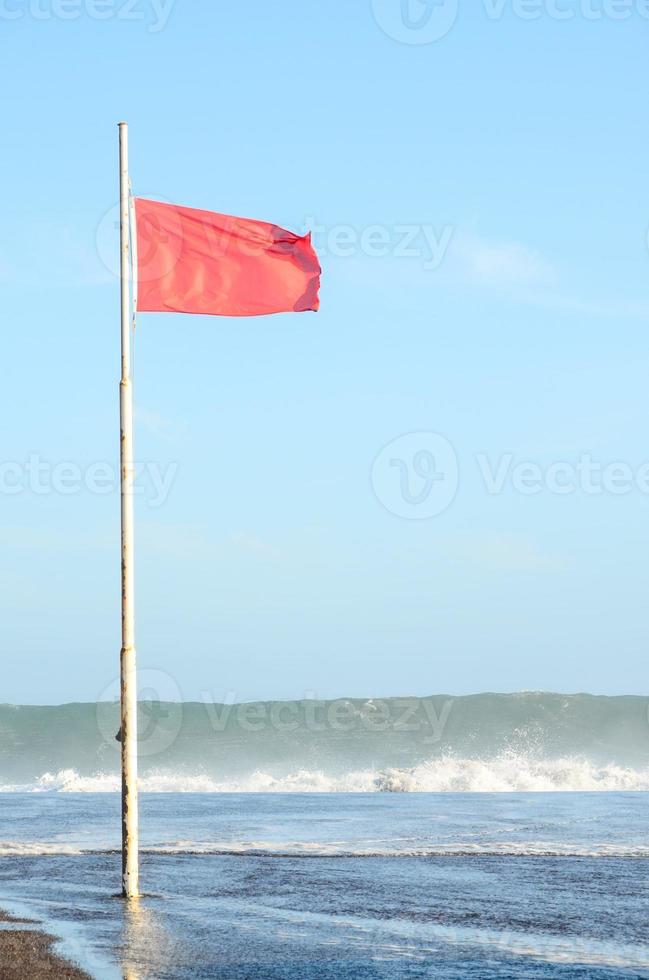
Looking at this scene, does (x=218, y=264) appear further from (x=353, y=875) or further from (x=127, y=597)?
(x=353, y=875)

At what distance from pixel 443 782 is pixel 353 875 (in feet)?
78.1

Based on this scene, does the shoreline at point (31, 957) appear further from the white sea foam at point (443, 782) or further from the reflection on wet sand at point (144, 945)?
the white sea foam at point (443, 782)

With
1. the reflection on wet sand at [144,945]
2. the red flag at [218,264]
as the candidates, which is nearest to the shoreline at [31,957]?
the reflection on wet sand at [144,945]

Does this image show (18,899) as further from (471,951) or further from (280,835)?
(280,835)

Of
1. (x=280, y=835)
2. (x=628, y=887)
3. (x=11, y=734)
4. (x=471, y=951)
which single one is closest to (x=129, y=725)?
(x=471, y=951)

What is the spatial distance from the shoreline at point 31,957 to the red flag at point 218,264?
632 centimetres

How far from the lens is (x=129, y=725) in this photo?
12234 mm

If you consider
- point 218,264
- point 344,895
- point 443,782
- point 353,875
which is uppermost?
point 218,264

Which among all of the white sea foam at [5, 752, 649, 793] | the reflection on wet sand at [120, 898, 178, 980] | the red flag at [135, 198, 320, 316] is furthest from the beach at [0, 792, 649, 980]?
the white sea foam at [5, 752, 649, 793]

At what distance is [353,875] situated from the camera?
49.6 ft

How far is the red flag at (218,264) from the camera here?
43.6ft

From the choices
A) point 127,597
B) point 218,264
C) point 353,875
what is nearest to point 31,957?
point 127,597

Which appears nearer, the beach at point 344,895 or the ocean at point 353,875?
the beach at point 344,895

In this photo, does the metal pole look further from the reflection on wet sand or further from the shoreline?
the shoreline
